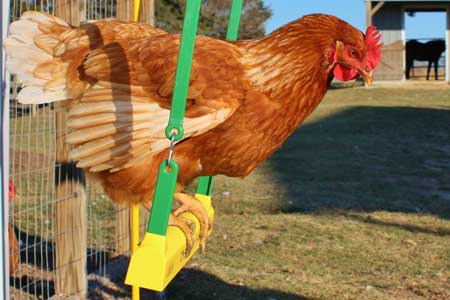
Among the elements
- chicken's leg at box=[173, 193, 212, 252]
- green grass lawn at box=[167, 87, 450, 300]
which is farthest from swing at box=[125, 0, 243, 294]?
green grass lawn at box=[167, 87, 450, 300]

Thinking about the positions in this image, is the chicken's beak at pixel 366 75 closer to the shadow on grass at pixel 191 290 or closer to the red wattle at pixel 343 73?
the red wattle at pixel 343 73

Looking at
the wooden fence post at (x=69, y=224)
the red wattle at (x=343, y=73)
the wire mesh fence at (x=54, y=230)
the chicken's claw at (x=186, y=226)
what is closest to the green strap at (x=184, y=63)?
the chicken's claw at (x=186, y=226)

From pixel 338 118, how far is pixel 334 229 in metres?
8.95

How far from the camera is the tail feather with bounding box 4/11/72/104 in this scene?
111 inches

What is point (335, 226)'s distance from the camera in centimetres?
600

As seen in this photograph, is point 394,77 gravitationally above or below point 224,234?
above

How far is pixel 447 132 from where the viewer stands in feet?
39.3

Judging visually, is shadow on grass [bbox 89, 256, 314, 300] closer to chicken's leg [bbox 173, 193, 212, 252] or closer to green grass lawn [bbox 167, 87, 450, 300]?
green grass lawn [bbox 167, 87, 450, 300]

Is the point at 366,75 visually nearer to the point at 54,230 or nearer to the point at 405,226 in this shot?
the point at 54,230

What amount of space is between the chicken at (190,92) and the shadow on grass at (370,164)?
3963mm

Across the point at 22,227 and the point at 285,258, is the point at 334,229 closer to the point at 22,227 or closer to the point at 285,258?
the point at 285,258

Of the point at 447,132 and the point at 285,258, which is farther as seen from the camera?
the point at 447,132

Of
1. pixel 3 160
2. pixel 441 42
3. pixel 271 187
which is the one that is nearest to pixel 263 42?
pixel 3 160

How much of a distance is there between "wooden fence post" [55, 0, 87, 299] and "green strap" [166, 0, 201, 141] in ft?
6.97
